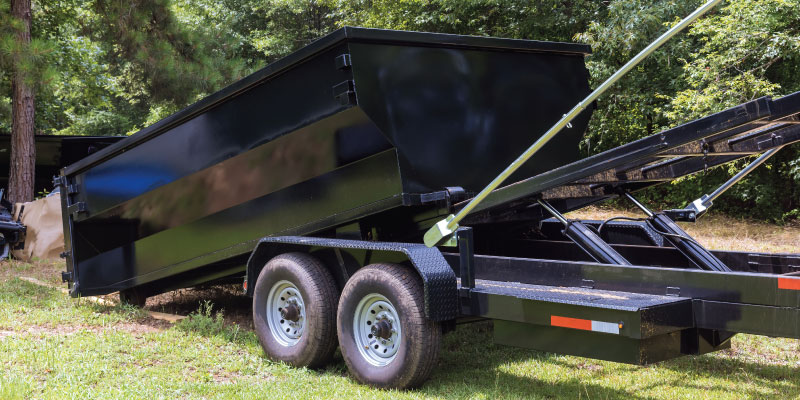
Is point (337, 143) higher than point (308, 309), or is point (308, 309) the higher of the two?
point (337, 143)

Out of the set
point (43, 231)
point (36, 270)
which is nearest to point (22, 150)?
point (43, 231)

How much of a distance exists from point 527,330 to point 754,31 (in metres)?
11.6

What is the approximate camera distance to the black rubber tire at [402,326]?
440 cm

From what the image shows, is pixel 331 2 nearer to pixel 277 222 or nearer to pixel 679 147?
pixel 277 222

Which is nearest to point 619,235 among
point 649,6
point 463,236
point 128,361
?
point 463,236

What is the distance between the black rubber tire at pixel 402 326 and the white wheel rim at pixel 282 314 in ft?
1.75

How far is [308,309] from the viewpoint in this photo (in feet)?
16.8

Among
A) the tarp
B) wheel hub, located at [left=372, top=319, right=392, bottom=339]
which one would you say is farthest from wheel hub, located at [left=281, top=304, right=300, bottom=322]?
the tarp

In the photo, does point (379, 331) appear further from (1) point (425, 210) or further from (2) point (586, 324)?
(2) point (586, 324)

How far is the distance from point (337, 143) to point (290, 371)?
5.14 feet

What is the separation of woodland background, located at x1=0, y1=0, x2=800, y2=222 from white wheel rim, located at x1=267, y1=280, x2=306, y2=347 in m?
6.80

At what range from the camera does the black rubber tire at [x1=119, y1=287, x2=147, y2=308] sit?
7660 mm

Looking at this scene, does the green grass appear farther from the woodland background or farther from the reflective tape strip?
the woodland background

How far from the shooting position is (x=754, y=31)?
44.9ft
